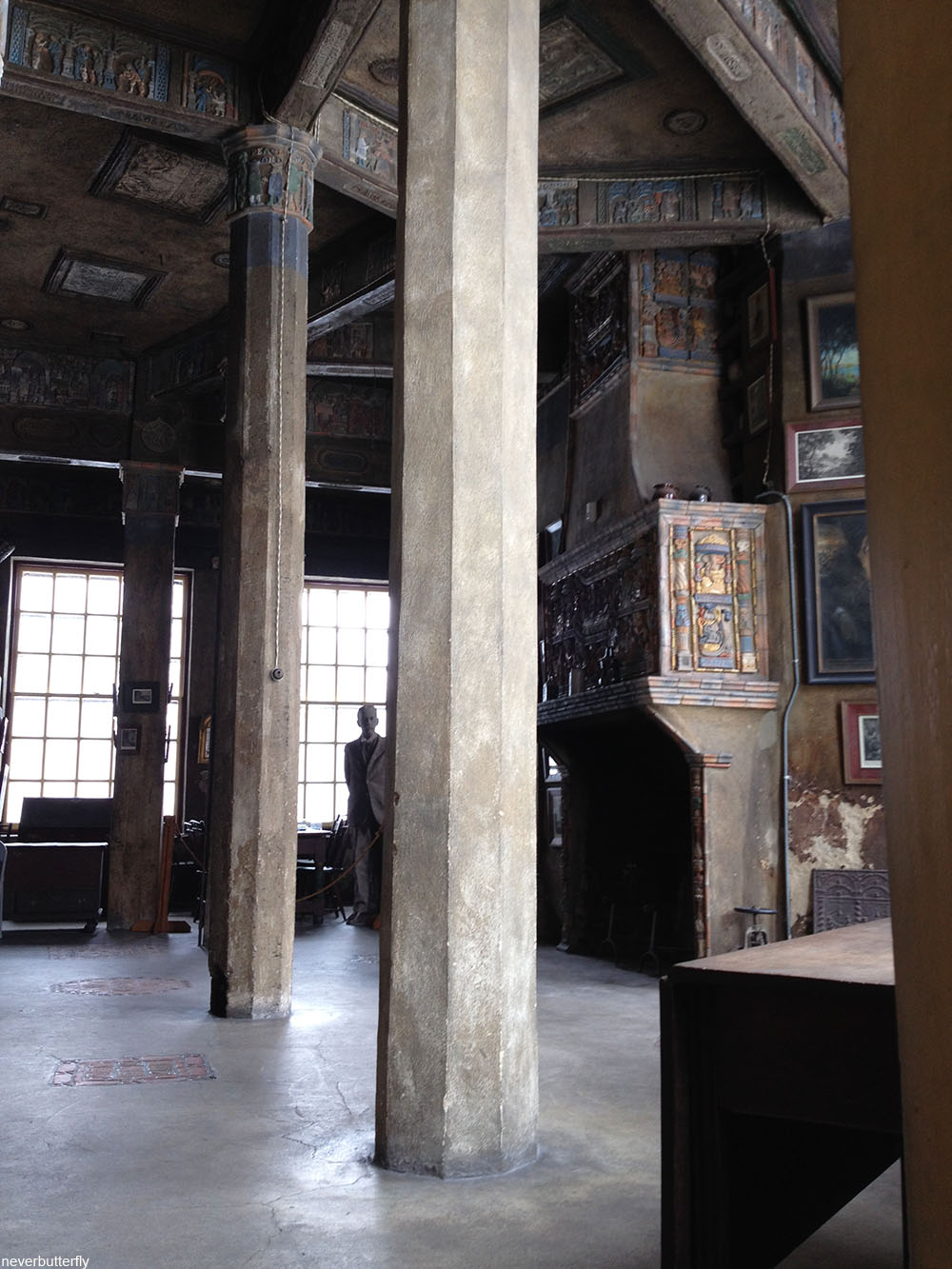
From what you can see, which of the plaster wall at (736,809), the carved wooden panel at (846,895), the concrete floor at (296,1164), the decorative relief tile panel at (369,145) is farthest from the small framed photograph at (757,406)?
the concrete floor at (296,1164)

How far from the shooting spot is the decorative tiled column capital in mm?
7805

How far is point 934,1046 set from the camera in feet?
3.63

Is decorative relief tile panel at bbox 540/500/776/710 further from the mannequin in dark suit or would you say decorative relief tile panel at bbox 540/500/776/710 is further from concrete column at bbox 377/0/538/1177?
concrete column at bbox 377/0/538/1177

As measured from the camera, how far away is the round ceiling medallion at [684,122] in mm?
9156

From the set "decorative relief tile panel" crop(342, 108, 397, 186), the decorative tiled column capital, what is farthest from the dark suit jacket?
the decorative tiled column capital

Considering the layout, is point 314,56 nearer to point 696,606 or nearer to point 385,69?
point 385,69

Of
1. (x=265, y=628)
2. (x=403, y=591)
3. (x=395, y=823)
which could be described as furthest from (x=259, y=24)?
(x=395, y=823)

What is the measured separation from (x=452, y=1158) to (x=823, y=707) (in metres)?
5.91

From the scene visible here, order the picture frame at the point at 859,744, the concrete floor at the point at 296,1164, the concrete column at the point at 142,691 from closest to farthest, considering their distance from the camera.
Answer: the concrete floor at the point at 296,1164 < the picture frame at the point at 859,744 < the concrete column at the point at 142,691

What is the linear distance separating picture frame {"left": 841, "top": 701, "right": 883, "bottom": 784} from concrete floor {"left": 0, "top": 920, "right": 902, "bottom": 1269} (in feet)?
9.18

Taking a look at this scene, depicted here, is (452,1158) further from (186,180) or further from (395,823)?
(186,180)

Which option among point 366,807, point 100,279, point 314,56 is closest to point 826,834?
point 366,807

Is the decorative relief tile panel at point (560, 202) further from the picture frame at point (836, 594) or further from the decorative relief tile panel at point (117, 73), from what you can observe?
the picture frame at point (836, 594)

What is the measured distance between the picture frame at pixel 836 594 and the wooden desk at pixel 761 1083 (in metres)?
6.30
